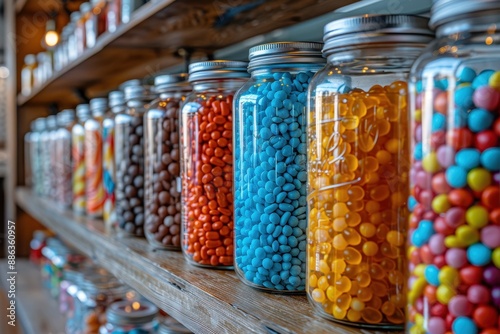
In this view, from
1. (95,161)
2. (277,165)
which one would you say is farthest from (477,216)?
(95,161)

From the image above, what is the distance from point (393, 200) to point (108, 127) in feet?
2.66

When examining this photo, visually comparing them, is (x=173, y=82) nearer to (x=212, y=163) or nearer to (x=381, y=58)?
(x=212, y=163)

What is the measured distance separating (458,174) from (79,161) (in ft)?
4.01

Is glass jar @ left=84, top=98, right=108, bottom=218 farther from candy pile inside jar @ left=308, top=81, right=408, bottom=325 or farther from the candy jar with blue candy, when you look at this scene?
candy pile inside jar @ left=308, top=81, right=408, bottom=325

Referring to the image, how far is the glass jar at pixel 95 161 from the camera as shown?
52.2 inches

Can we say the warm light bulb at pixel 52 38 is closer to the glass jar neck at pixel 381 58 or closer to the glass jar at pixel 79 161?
the glass jar at pixel 79 161

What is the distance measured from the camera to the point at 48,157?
189 cm

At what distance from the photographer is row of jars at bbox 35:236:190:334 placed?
1193mm

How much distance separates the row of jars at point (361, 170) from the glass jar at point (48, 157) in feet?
3.68

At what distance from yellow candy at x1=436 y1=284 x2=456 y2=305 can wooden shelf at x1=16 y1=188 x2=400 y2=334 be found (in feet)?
0.36

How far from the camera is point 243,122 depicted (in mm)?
676

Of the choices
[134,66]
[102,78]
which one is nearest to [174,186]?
[134,66]

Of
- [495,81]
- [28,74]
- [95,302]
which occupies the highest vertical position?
[28,74]

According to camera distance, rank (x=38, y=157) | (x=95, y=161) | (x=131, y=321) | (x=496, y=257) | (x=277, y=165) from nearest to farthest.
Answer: (x=496, y=257), (x=277, y=165), (x=131, y=321), (x=95, y=161), (x=38, y=157)
